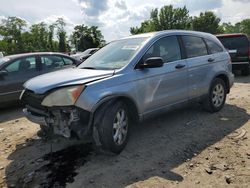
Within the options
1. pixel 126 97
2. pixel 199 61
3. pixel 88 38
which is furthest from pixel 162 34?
pixel 88 38

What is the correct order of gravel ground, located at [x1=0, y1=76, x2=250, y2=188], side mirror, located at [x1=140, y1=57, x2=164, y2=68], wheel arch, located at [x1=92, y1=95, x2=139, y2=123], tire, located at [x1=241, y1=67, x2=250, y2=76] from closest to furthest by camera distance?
1. gravel ground, located at [x1=0, y1=76, x2=250, y2=188]
2. wheel arch, located at [x1=92, y1=95, x2=139, y2=123]
3. side mirror, located at [x1=140, y1=57, x2=164, y2=68]
4. tire, located at [x1=241, y1=67, x2=250, y2=76]

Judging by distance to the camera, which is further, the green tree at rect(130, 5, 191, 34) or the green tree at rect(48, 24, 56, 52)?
the green tree at rect(48, 24, 56, 52)

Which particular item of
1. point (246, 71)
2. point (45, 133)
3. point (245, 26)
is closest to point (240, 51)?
point (246, 71)

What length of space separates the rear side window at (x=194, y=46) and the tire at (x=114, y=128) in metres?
2.08

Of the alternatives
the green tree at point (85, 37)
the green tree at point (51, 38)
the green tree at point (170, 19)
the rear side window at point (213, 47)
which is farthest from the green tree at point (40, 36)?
the rear side window at point (213, 47)

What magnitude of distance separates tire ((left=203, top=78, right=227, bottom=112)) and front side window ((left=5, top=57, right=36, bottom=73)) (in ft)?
15.7

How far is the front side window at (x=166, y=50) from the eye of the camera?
539 cm

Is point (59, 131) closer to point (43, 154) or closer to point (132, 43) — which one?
point (43, 154)

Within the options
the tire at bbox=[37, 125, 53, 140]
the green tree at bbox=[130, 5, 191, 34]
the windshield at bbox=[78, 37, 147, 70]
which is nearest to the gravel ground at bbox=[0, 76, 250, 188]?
the tire at bbox=[37, 125, 53, 140]

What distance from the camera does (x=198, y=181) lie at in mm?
3908

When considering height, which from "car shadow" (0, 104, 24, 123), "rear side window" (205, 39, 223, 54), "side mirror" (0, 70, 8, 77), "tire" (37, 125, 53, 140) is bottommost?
"car shadow" (0, 104, 24, 123)

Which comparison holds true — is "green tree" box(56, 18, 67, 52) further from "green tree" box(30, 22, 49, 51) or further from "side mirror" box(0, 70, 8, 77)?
"side mirror" box(0, 70, 8, 77)

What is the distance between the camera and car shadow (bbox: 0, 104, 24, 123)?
299 inches

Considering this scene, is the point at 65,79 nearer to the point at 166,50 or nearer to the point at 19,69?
the point at 166,50
